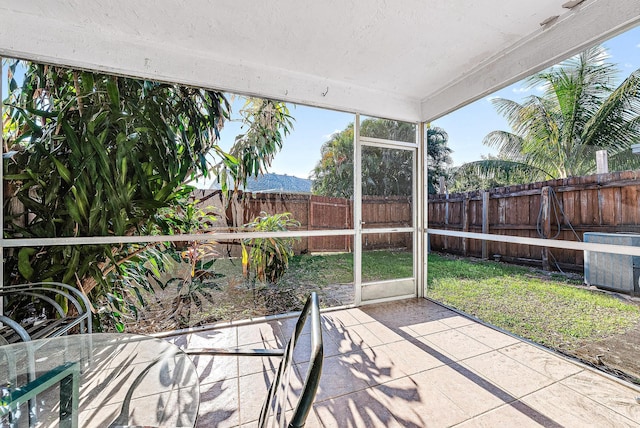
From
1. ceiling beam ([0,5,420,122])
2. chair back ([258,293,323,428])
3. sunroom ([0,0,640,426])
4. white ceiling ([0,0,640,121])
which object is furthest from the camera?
ceiling beam ([0,5,420,122])

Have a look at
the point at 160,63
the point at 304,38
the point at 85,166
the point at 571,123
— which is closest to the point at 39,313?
the point at 85,166

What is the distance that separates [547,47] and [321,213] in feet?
7.89

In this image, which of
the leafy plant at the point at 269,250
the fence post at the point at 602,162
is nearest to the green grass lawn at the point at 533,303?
the fence post at the point at 602,162

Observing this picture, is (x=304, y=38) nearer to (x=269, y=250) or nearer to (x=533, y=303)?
(x=269, y=250)

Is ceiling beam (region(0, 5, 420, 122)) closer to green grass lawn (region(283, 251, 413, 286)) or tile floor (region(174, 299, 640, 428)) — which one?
green grass lawn (region(283, 251, 413, 286))

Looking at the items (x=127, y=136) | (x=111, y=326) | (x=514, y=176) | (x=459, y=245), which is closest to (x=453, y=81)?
(x=514, y=176)

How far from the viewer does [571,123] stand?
10.3ft

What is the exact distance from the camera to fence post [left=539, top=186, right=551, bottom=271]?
11.5ft

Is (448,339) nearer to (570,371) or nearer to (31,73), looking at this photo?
(570,371)

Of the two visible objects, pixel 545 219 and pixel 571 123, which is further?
pixel 545 219

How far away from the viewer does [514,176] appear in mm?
3760

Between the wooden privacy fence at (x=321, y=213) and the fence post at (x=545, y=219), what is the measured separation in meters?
1.64

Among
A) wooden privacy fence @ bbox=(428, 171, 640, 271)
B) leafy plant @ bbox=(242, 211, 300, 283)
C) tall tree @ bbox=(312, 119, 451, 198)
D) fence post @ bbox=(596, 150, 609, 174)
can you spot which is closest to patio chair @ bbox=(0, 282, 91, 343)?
leafy plant @ bbox=(242, 211, 300, 283)

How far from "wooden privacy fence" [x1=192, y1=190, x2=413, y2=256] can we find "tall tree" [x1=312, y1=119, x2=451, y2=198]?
11cm
